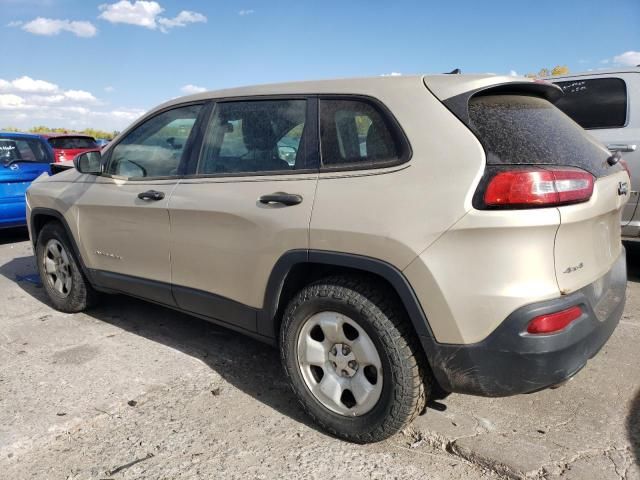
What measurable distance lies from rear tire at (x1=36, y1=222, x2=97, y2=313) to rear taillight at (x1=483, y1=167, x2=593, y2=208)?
11.3 feet

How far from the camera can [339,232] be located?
2426 mm

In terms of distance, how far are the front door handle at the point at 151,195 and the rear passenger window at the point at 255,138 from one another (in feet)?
1.14

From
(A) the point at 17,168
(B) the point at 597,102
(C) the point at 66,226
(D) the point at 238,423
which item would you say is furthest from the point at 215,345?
(A) the point at 17,168

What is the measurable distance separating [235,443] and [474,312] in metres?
1.35

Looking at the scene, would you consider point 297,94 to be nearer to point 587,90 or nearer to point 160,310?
point 160,310

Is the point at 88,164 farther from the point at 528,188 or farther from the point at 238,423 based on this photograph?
the point at 528,188

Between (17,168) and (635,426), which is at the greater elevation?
(17,168)

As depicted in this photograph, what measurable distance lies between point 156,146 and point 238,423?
1956mm

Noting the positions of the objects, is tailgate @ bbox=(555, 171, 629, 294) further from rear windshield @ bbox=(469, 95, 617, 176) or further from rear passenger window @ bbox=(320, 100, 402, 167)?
rear passenger window @ bbox=(320, 100, 402, 167)

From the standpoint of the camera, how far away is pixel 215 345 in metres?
3.79

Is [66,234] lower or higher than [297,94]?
lower

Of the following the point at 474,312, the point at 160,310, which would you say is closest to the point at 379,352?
the point at 474,312

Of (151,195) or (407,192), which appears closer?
(407,192)

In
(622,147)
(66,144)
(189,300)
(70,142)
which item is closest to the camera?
(189,300)
